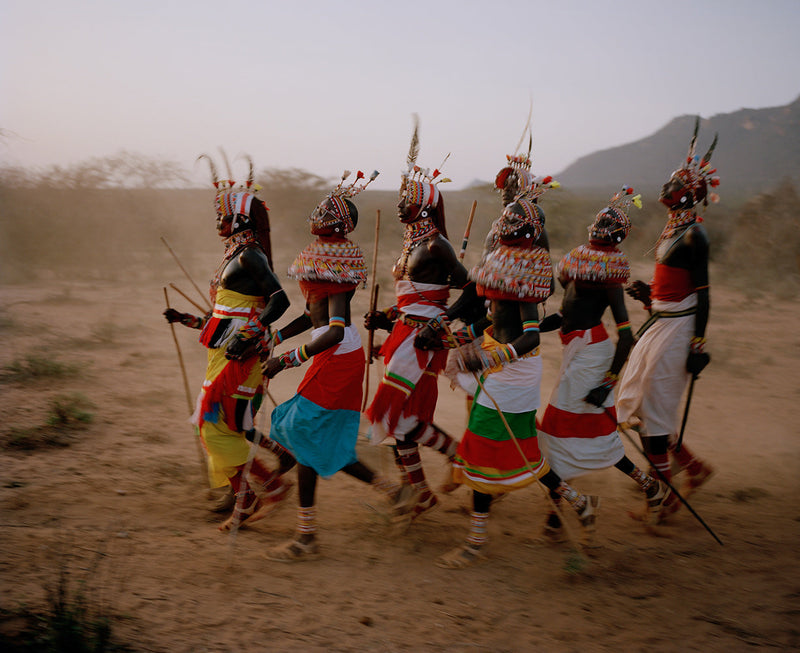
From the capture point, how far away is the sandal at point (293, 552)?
11.5ft

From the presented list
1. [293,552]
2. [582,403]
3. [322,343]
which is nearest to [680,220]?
[582,403]

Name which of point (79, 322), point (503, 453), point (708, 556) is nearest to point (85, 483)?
point (503, 453)

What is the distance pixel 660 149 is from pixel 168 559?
2542 inches

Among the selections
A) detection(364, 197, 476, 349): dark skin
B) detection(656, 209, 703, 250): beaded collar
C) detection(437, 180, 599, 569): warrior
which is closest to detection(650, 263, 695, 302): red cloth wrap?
detection(656, 209, 703, 250): beaded collar

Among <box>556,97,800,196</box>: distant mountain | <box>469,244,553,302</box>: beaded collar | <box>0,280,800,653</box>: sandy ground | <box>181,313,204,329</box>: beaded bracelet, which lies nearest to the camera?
<box>0,280,800,653</box>: sandy ground

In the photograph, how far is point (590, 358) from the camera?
12.5ft

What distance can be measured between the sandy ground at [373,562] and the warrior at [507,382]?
0.43m

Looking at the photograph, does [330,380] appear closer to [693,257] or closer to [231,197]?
[231,197]

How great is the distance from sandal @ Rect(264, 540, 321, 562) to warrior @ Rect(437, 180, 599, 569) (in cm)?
77

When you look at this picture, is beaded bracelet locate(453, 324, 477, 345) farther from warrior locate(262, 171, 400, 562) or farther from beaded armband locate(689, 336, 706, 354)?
beaded armband locate(689, 336, 706, 354)

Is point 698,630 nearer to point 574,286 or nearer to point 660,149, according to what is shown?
point 574,286

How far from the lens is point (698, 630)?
3029mm

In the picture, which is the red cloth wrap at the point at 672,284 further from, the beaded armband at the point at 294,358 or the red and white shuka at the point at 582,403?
the beaded armband at the point at 294,358

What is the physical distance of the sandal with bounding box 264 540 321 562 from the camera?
11.5 ft
